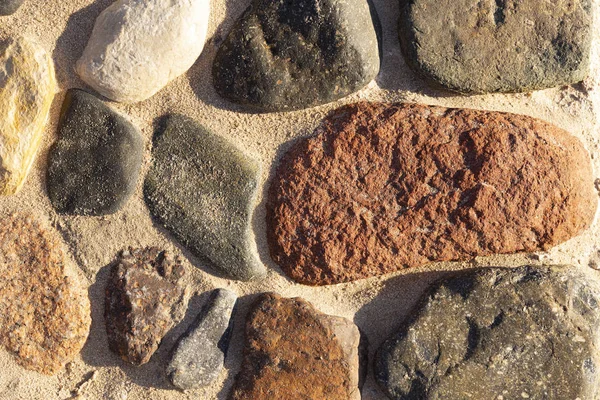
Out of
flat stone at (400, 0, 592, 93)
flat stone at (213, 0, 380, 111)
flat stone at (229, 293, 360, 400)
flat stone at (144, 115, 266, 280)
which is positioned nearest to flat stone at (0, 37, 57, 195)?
flat stone at (144, 115, 266, 280)

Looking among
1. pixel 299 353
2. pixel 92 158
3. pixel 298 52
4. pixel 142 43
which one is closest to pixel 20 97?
pixel 92 158

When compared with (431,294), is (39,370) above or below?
above

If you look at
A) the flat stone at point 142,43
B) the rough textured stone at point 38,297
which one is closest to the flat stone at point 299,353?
the rough textured stone at point 38,297

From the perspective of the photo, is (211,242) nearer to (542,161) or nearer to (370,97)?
(370,97)

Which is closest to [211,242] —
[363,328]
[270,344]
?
[270,344]

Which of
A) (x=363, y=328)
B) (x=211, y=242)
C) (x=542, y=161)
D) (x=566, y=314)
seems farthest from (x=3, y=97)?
(x=566, y=314)

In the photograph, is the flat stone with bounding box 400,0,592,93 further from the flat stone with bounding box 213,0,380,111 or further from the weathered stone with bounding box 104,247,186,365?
the weathered stone with bounding box 104,247,186,365


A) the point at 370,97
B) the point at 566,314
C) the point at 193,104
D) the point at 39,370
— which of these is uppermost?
the point at 193,104

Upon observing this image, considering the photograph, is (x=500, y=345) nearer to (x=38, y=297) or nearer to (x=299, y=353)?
(x=299, y=353)
